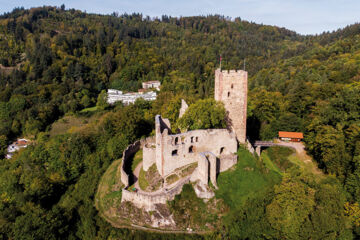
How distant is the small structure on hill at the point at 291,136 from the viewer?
1409 inches

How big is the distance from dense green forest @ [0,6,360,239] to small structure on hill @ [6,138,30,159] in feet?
5.41

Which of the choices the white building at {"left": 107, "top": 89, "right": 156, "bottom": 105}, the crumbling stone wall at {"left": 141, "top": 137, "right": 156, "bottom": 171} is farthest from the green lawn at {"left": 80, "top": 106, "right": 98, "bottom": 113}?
the crumbling stone wall at {"left": 141, "top": 137, "right": 156, "bottom": 171}

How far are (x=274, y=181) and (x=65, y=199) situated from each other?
999 inches

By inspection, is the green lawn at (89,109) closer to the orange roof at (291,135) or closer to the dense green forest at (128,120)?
the dense green forest at (128,120)

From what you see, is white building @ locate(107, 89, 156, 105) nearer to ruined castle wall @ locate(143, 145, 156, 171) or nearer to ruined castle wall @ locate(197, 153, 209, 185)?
ruined castle wall @ locate(143, 145, 156, 171)

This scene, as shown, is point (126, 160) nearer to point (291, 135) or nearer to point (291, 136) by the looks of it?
point (291, 136)

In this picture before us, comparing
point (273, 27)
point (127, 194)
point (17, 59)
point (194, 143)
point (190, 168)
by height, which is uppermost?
point (273, 27)

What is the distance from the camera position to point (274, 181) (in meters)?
24.0

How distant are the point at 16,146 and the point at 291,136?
5982 cm

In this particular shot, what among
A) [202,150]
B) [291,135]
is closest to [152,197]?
[202,150]

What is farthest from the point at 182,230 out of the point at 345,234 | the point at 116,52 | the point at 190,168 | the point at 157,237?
the point at 116,52

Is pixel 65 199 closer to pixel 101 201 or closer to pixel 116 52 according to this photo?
pixel 101 201

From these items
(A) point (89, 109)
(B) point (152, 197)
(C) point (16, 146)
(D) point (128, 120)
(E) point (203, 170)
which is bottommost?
(C) point (16, 146)

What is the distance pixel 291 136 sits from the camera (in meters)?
35.8
